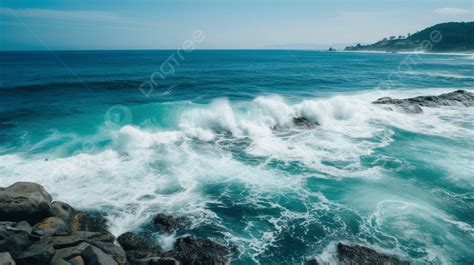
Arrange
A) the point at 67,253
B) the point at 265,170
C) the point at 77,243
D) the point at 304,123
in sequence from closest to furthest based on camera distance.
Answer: the point at 67,253 < the point at 77,243 < the point at 265,170 < the point at 304,123

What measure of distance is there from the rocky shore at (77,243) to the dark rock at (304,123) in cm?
1555

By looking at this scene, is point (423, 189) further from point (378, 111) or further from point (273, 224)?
point (378, 111)

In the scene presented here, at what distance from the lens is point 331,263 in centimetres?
980

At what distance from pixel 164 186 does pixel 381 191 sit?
10828 mm

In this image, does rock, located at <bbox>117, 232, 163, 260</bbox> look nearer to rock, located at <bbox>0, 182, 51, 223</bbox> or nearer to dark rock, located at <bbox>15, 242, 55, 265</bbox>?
dark rock, located at <bbox>15, 242, 55, 265</bbox>

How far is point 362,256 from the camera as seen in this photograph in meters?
10.1

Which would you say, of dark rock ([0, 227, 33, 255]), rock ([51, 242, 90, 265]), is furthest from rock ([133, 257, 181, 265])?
dark rock ([0, 227, 33, 255])

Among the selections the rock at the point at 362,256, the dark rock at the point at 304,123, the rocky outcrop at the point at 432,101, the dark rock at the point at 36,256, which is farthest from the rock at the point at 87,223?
the rocky outcrop at the point at 432,101

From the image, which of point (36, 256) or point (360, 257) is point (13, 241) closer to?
point (36, 256)

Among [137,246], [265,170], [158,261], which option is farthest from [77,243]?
[265,170]

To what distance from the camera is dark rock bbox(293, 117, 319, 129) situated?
25.3 metres

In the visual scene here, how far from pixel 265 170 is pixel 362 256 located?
782 centimetres

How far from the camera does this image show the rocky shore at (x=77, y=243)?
344 inches

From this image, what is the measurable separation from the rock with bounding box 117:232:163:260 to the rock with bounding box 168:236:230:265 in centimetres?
65
